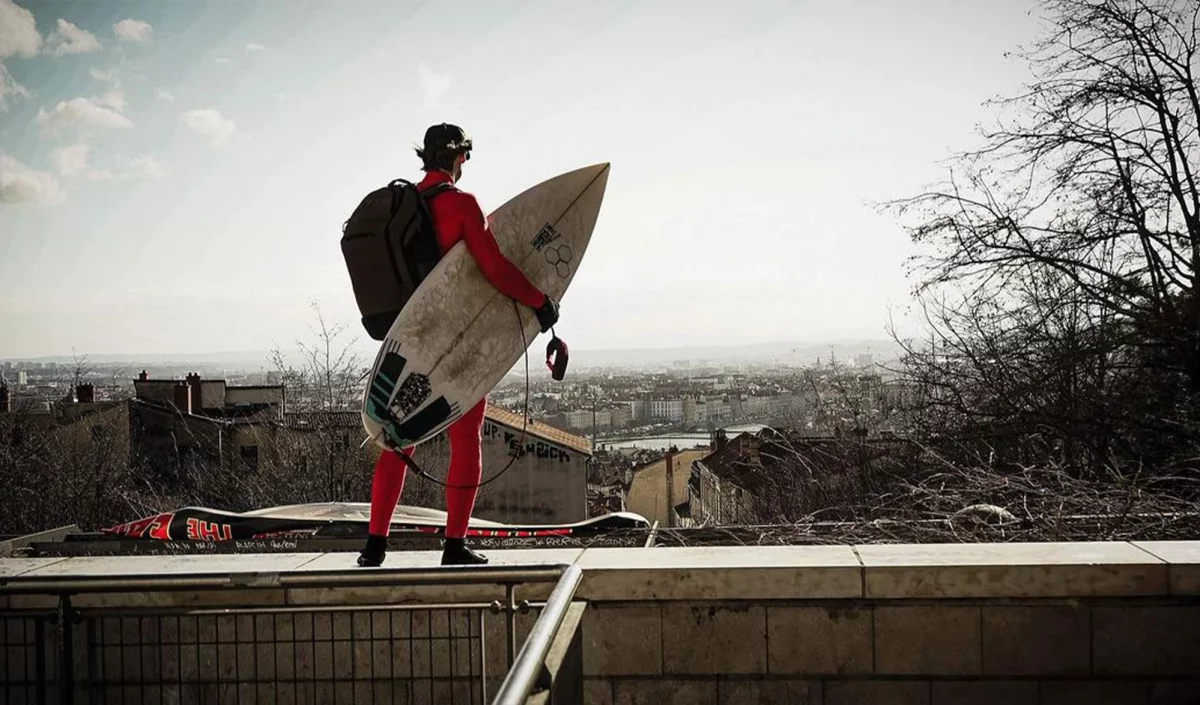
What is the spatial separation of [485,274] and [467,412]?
Answer: 2.04 ft

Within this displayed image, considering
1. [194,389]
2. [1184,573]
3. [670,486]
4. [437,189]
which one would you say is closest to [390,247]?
[437,189]

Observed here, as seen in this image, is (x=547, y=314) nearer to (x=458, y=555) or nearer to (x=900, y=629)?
(x=458, y=555)

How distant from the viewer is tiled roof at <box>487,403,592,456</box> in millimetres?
33438

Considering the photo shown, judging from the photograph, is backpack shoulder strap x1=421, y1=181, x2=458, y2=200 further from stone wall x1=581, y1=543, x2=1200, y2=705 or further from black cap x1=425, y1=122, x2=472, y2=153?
stone wall x1=581, y1=543, x2=1200, y2=705

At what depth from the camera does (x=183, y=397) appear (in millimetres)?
42750

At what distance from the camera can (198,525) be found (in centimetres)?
864

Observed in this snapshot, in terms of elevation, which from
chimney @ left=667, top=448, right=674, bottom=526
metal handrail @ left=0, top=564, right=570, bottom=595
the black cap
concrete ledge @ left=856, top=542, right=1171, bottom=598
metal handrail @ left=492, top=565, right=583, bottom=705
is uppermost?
the black cap

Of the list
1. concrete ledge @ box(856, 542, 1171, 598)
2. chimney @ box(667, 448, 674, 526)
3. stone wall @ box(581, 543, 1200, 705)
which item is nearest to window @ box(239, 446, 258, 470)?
chimney @ box(667, 448, 674, 526)

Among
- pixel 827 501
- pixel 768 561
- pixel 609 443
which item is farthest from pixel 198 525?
pixel 609 443

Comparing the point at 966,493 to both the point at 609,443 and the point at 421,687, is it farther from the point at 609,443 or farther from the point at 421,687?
the point at 609,443

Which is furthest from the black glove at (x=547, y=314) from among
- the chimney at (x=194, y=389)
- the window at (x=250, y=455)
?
the chimney at (x=194, y=389)

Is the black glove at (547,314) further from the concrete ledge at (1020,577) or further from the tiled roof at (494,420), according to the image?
the tiled roof at (494,420)

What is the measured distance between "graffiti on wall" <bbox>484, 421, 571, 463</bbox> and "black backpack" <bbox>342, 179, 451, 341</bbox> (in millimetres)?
28500

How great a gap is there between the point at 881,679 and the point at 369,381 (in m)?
2.48
